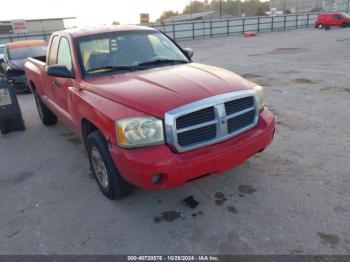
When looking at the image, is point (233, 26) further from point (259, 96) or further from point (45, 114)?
point (259, 96)

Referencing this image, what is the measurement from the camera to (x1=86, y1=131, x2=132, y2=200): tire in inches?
123

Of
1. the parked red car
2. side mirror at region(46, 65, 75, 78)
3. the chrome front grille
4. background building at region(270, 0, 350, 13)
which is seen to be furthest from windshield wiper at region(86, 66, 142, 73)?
background building at region(270, 0, 350, 13)

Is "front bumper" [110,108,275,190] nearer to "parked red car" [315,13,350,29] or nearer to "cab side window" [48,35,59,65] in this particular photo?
"cab side window" [48,35,59,65]

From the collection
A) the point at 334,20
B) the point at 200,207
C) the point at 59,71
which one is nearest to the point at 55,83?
the point at 59,71

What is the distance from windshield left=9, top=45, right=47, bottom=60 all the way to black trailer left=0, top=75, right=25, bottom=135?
489cm

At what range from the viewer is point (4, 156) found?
198 inches

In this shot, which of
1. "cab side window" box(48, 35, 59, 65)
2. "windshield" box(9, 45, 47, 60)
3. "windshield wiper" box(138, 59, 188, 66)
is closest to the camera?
"windshield wiper" box(138, 59, 188, 66)

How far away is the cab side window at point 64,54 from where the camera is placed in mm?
3998

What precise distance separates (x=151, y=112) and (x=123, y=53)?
1534 mm

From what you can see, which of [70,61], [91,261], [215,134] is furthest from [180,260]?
[70,61]

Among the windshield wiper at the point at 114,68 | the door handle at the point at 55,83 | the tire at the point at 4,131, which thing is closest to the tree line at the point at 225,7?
the tire at the point at 4,131

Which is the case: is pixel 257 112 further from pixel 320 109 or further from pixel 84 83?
pixel 320 109

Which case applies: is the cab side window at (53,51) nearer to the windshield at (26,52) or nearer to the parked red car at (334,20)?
the windshield at (26,52)

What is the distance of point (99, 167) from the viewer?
3.52 m
